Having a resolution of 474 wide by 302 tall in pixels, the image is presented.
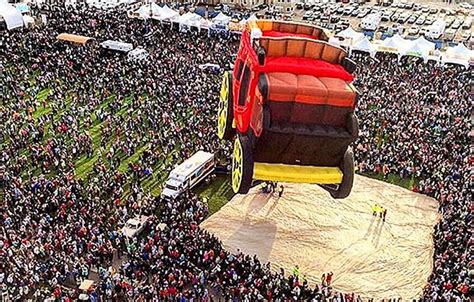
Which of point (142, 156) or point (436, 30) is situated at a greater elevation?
point (436, 30)

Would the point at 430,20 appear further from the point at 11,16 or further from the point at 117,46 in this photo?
the point at 11,16

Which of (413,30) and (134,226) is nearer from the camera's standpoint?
(134,226)

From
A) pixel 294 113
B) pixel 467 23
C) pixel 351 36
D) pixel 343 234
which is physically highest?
pixel 294 113

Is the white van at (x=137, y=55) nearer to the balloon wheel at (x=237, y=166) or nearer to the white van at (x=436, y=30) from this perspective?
the balloon wheel at (x=237, y=166)

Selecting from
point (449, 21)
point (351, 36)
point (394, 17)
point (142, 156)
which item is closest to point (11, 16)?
point (142, 156)

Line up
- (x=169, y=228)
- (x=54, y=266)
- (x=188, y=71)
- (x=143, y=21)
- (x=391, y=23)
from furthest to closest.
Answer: (x=391, y=23)
(x=143, y=21)
(x=188, y=71)
(x=169, y=228)
(x=54, y=266)

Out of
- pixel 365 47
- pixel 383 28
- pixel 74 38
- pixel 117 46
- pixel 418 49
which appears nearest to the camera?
pixel 117 46

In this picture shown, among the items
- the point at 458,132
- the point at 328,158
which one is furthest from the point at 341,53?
the point at 458,132

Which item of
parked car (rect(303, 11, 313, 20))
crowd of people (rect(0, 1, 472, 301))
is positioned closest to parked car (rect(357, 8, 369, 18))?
parked car (rect(303, 11, 313, 20))

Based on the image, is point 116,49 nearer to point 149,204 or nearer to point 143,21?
point 143,21
